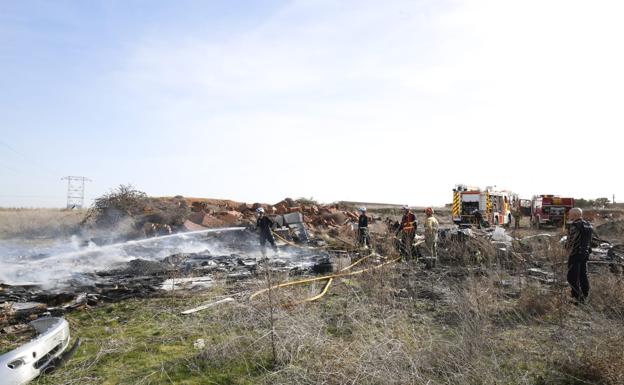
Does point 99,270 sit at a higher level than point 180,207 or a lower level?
lower

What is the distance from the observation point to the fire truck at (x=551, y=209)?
27183 millimetres

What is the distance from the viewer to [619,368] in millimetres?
4148

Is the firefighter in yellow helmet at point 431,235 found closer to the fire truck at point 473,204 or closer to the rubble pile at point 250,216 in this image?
the rubble pile at point 250,216

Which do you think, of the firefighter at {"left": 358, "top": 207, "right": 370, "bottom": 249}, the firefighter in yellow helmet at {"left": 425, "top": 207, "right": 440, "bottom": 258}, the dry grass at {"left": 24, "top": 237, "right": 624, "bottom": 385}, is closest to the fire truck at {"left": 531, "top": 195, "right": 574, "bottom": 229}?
the firefighter at {"left": 358, "top": 207, "right": 370, "bottom": 249}

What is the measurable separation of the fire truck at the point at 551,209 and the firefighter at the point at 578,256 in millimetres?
20520

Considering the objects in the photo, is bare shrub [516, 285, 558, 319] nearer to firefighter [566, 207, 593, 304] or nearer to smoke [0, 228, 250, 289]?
firefighter [566, 207, 593, 304]

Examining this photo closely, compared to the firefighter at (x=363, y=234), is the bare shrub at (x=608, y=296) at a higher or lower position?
lower

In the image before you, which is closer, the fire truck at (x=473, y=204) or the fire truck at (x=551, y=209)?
the fire truck at (x=473, y=204)

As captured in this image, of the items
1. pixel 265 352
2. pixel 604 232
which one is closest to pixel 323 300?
pixel 265 352

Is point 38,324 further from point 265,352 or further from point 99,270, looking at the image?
point 99,270

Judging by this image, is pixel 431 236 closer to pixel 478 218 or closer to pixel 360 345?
pixel 360 345

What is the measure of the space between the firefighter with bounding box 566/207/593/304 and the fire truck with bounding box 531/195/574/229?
20.5 metres

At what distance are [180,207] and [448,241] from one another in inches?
531

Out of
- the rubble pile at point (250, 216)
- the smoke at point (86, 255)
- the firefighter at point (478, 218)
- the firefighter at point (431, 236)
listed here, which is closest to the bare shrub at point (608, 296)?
the firefighter at point (431, 236)
